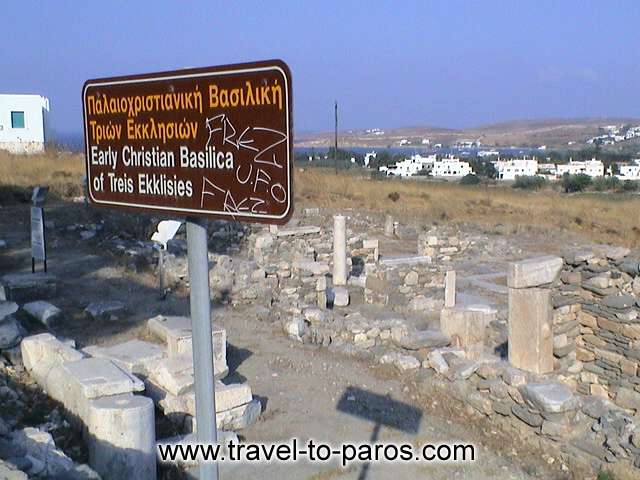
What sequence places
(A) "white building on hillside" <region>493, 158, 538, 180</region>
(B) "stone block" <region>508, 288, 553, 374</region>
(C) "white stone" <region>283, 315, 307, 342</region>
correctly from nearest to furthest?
(B) "stone block" <region>508, 288, 553, 374</region>, (C) "white stone" <region>283, 315, 307, 342</region>, (A) "white building on hillside" <region>493, 158, 538, 180</region>

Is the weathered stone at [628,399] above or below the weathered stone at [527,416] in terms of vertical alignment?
below

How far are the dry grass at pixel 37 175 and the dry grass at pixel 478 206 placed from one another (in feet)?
29.7

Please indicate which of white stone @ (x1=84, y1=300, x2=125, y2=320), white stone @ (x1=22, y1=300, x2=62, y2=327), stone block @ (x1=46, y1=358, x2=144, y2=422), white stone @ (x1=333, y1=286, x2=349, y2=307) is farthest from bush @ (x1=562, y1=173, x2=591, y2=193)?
stone block @ (x1=46, y1=358, x2=144, y2=422)

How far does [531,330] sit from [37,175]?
19.1 meters

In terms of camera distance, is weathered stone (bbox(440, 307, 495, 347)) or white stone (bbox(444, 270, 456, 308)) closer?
weathered stone (bbox(440, 307, 495, 347))

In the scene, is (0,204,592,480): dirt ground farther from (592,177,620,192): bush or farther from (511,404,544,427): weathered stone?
(592,177,620,192): bush

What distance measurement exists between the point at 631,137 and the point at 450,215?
99.8 meters

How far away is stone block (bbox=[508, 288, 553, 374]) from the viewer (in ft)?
26.8

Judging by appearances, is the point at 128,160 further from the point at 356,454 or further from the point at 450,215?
the point at 450,215

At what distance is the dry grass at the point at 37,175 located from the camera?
65.4 feet

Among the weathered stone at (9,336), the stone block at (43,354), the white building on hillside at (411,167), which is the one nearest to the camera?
the stone block at (43,354)

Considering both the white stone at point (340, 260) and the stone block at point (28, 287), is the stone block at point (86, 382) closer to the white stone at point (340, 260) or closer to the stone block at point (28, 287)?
the stone block at point (28, 287)

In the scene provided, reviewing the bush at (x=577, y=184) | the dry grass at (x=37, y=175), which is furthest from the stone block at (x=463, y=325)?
the bush at (x=577, y=184)

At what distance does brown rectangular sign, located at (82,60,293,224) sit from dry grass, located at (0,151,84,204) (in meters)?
18.4
